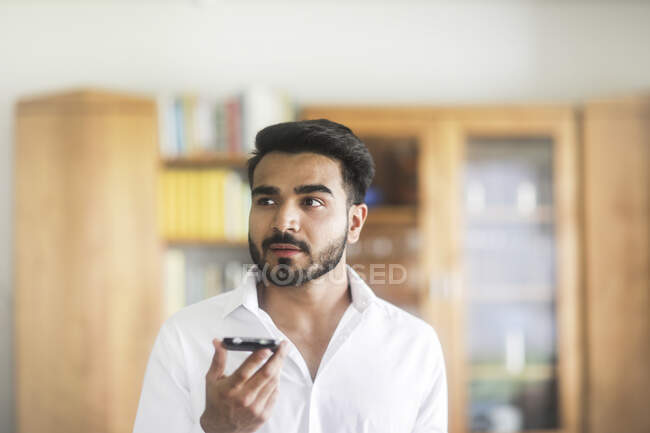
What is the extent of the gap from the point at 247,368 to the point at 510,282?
1.90m

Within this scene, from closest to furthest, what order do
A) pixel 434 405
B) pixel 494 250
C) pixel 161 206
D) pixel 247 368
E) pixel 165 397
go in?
pixel 247 368
pixel 165 397
pixel 434 405
pixel 161 206
pixel 494 250

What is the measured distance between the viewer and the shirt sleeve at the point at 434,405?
1.25 m

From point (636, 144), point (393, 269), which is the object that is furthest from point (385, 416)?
point (636, 144)

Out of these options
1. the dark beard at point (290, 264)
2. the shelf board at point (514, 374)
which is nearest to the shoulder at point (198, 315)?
the dark beard at point (290, 264)

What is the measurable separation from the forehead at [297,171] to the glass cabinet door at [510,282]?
1441 mm

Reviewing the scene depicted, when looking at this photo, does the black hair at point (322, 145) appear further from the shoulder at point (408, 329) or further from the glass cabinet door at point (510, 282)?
the glass cabinet door at point (510, 282)

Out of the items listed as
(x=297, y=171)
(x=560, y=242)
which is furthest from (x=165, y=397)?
(x=560, y=242)

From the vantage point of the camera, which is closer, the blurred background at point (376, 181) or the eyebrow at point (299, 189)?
the eyebrow at point (299, 189)

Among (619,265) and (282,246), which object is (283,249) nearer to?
(282,246)

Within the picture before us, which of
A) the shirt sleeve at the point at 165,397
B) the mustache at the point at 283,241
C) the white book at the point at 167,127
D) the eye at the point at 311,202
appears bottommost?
the shirt sleeve at the point at 165,397

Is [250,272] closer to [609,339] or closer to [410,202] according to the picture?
[410,202]

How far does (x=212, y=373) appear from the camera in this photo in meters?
0.98

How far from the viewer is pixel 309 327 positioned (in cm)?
129

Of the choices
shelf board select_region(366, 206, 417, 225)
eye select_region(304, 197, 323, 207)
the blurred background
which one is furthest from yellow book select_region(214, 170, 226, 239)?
eye select_region(304, 197, 323, 207)
